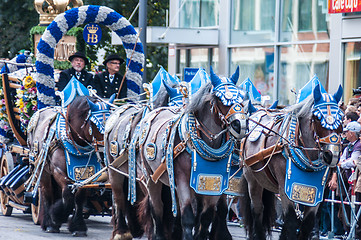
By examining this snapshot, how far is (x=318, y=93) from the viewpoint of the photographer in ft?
27.0

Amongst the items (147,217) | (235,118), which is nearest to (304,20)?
(147,217)

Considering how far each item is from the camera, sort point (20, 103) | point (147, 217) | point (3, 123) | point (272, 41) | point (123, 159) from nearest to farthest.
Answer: point (147, 217)
point (123, 159)
point (20, 103)
point (3, 123)
point (272, 41)

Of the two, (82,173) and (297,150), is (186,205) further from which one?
(82,173)

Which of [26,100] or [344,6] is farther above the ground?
[344,6]

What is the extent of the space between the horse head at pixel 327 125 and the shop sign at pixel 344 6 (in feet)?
25.9

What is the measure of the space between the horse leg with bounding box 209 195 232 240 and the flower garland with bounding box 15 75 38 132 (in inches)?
162

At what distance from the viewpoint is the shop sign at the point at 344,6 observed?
15.8 meters

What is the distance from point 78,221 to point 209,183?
306 cm

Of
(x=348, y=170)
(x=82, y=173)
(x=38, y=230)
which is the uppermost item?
(x=348, y=170)

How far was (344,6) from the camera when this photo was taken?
16031 mm

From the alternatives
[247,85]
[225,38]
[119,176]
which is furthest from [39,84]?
[225,38]

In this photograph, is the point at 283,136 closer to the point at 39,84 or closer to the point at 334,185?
the point at 334,185

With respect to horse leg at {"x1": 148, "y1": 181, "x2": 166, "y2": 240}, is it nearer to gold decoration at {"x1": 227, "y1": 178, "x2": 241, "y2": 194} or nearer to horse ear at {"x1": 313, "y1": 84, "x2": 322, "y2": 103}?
gold decoration at {"x1": 227, "y1": 178, "x2": 241, "y2": 194}

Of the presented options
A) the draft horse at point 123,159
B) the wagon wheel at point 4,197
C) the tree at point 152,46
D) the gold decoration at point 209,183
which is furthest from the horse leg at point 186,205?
the tree at point 152,46
